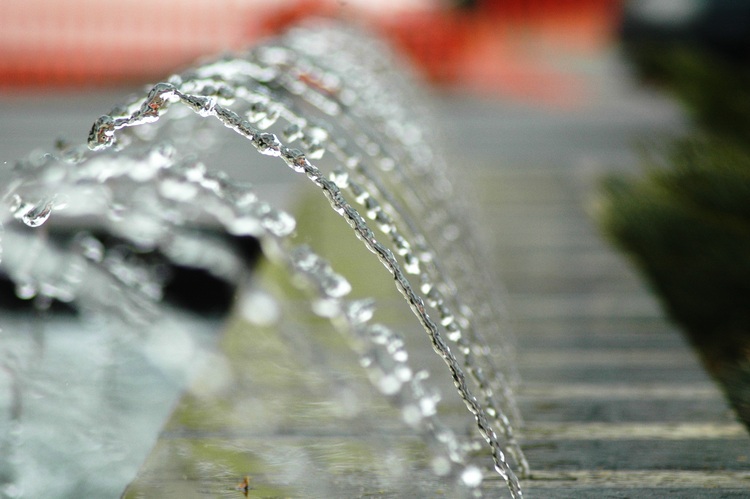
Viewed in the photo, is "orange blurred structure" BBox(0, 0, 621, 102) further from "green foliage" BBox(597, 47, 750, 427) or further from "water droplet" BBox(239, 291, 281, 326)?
"water droplet" BBox(239, 291, 281, 326)

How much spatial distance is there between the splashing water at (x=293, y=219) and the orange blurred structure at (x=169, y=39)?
21.4 feet

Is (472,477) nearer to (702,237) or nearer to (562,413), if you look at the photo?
(562,413)

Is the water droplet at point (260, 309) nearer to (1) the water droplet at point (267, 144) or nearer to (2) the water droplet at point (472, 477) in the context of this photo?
(2) the water droplet at point (472, 477)

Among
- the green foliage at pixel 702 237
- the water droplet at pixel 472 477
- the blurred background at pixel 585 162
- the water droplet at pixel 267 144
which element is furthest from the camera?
the green foliage at pixel 702 237

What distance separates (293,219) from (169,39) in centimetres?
1051

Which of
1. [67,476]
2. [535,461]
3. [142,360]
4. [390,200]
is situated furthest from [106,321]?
[535,461]

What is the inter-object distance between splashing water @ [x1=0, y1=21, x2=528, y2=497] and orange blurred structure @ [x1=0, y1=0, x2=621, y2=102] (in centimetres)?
653

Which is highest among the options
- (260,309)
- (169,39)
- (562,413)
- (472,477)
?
(169,39)

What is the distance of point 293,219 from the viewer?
2.19 m

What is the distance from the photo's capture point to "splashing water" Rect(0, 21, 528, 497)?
1890mm

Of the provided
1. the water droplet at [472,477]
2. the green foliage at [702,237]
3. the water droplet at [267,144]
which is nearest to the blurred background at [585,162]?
the green foliage at [702,237]

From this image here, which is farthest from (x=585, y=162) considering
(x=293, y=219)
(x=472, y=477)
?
(x=472, y=477)

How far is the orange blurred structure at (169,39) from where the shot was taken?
37.4 feet

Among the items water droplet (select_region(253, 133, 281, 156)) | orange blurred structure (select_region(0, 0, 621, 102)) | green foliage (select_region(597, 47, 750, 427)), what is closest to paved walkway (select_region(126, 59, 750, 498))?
green foliage (select_region(597, 47, 750, 427))
